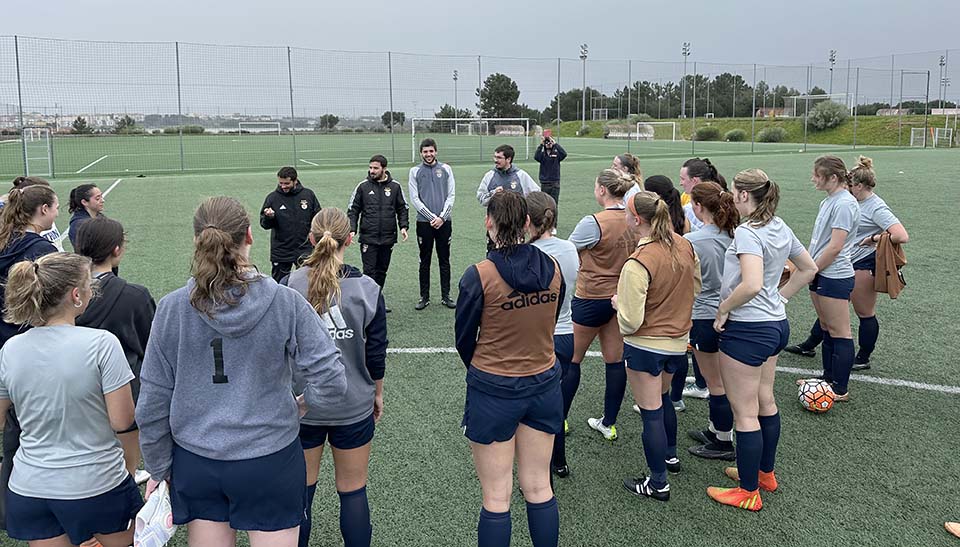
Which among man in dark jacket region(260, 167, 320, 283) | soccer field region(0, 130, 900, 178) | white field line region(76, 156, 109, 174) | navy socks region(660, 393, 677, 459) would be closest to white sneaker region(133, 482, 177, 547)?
navy socks region(660, 393, 677, 459)

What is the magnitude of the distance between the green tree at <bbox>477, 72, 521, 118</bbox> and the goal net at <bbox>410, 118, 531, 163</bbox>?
1.13 metres

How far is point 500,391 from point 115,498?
1.73 metres

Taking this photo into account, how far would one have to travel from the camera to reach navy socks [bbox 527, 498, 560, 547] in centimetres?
320

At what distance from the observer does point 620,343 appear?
4680mm

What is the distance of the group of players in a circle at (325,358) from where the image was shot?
2.42 meters

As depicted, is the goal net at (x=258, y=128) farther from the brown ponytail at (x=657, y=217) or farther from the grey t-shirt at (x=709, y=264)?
the brown ponytail at (x=657, y=217)

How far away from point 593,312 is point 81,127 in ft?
101

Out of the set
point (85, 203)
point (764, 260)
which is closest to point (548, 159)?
point (85, 203)

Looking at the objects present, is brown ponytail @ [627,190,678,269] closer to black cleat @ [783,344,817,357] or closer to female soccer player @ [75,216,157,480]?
female soccer player @ [75,216,157,480]

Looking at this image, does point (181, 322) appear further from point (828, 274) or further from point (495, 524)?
point (828, 274)

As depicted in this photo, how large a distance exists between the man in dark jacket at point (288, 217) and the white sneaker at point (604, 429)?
12.1 ft

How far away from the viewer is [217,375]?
239 cm

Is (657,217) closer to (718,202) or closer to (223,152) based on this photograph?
(718,202)

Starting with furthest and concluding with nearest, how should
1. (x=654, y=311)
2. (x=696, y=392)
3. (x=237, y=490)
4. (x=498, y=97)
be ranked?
(x=498, y=97) → (x=696, y=392) → (x=654, y=311) → (x=237, y=490)
